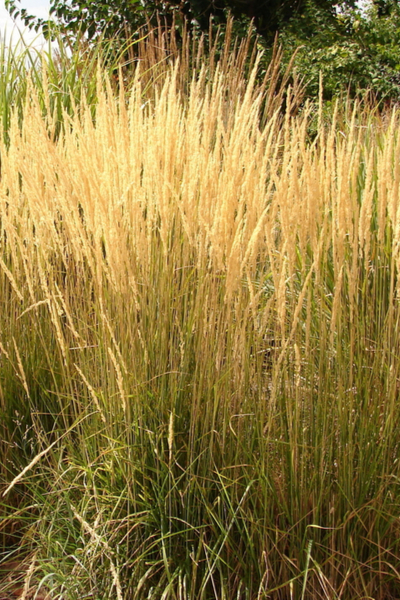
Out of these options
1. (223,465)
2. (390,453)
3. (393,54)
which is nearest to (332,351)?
(390,453)

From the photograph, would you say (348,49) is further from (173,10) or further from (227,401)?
(227,401)

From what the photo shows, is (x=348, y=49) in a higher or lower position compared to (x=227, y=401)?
higher

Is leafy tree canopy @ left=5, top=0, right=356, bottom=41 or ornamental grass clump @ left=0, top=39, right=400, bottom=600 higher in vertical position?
leafy tree canopy @ left=5, top=0, right=356, bottom=41

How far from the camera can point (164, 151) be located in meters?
1.80

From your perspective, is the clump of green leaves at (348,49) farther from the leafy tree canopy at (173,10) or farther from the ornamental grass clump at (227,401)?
the ornamental grass clump at (227,401)

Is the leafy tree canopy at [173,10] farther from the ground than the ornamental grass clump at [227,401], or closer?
farther from the ground

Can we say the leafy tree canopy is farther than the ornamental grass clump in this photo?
Yes

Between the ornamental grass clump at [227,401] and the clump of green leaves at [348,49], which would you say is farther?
the clump of green leaves at [348,49]

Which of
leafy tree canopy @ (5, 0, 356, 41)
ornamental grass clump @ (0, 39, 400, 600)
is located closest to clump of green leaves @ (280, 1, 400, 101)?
leafy tree canopy @ (5, 0, 356, 41)

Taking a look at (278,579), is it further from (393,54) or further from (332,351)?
(393,54)

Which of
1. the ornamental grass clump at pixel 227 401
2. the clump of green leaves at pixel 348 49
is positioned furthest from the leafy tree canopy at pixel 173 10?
the ornamental grass clump at pixel 227 401

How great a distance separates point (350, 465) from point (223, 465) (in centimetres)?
33

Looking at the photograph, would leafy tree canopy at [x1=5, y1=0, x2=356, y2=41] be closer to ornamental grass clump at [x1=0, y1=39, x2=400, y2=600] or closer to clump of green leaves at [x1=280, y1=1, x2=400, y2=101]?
clump of green leaves at [x1=280, y1=1, x2=400, y2=101]

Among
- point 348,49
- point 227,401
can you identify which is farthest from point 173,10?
point 227,401
